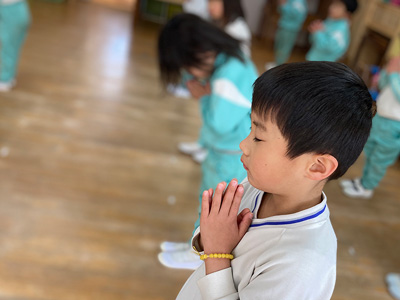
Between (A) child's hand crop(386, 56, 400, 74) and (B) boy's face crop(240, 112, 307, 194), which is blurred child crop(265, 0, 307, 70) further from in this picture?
(B) boy's face crop(240, 112, 307, 194)

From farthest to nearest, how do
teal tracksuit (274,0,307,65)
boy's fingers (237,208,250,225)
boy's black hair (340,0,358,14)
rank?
1. teal tracksuit (274,0,307,65)
2. boy's black hair (340,0,358,14)
3. boy's fingers (237,208,250,225)

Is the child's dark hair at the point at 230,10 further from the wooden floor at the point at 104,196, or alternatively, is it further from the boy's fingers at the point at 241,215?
the boy's fingers at the point at 241,215

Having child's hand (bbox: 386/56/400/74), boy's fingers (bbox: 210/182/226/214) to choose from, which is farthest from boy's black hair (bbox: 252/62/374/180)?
child's hand (bbox: 386/56/400/74)

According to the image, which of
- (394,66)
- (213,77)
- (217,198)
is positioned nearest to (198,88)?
(213,77)

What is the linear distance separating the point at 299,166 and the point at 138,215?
131 centimetres

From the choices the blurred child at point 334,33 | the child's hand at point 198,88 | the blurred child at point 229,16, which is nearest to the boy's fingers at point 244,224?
the child's hand at point 198,88

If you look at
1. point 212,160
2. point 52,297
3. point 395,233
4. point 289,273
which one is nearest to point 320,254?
point 289,273

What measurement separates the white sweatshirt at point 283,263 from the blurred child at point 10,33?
91.8 inches

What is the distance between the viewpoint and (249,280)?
1.74ft

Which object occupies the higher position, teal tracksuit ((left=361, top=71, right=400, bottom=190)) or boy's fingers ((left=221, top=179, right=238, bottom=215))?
boy's fingers ((left=221, top=179, right=238, bottom=215))

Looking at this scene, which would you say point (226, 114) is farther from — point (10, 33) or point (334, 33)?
point (334, 33)

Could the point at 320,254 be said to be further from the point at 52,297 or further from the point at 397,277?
the point at 397,277

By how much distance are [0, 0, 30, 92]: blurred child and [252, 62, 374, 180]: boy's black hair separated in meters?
2.31

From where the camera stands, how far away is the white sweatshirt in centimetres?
48
